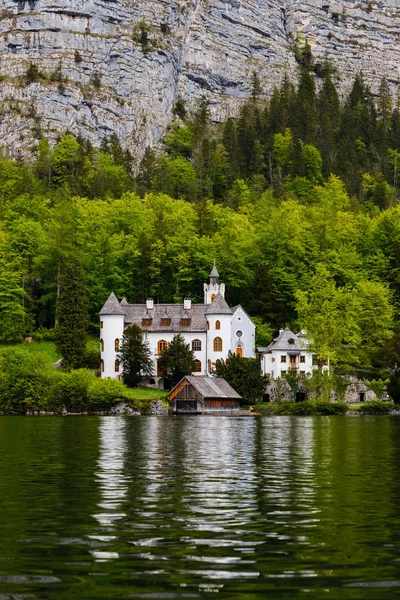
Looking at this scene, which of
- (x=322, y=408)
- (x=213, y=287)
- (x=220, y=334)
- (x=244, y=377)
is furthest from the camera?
(x=213, y=287)

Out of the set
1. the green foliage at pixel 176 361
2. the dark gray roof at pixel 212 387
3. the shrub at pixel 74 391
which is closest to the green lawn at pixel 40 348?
the green foliage at pixel 176 361

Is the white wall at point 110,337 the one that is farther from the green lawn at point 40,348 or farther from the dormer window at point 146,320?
the green lawn at point 40,348

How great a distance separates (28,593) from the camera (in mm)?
12625

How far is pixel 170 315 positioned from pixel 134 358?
9.39 m

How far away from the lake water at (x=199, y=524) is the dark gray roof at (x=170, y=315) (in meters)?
62.8

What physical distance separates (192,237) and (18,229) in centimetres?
2125

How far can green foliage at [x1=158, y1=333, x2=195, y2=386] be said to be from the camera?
93.7 m

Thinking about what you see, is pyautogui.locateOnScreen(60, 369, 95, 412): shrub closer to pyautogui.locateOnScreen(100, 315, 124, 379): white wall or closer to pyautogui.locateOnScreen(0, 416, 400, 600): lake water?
pyautogui.locateOnScreen(100, 315, 124, 379): white wall

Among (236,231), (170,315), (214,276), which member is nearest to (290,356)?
(170,315)

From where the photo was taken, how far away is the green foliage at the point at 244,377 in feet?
293

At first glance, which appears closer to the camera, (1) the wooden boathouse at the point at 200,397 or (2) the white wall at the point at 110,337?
(1) the wooden boathouse at the point at 200,397

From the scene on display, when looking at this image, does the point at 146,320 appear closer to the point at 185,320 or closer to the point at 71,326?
the point at 185,320

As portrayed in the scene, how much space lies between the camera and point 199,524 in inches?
733

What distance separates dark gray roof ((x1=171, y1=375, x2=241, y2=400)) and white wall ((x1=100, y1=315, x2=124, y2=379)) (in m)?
14.5
